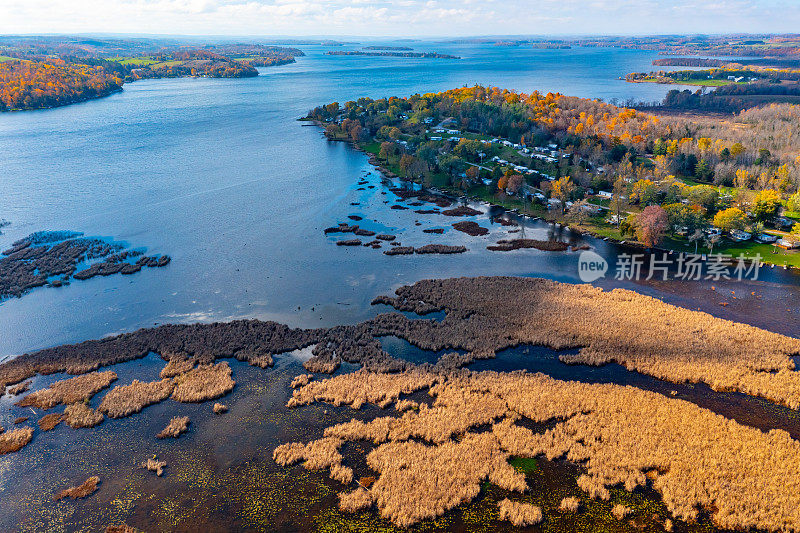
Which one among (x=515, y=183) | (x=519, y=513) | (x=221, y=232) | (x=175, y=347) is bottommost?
(x=519, y=513)

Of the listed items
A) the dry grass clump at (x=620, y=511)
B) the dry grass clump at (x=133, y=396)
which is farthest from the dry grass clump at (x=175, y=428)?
the dry grass clump at (x=620, y=511)

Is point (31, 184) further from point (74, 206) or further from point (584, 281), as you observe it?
point (584, 281)

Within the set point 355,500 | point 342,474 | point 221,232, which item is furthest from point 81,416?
point 221,232

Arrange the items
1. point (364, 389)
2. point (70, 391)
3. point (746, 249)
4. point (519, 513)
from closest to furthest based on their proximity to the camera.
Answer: point (519, 513) < point (364, 389) < point (70, 391) < point (746, 249)

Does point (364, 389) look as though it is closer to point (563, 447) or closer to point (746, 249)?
point (563, 447)

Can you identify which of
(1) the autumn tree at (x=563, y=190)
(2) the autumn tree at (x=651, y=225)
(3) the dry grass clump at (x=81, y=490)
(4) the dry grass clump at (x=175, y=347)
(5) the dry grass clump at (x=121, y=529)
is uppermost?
(1) the autumn tree at (x=563, y=190)

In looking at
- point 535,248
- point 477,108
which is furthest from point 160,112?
point 535,248

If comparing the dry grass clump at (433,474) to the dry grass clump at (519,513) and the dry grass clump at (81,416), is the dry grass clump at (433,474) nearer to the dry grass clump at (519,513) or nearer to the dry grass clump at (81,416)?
the dry grass clump at (519,513)

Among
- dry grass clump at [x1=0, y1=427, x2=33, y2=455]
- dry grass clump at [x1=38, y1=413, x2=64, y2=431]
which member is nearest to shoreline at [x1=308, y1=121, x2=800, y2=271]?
dry grass clump at [x1=38, y1=413, x2=64, y2=431]
